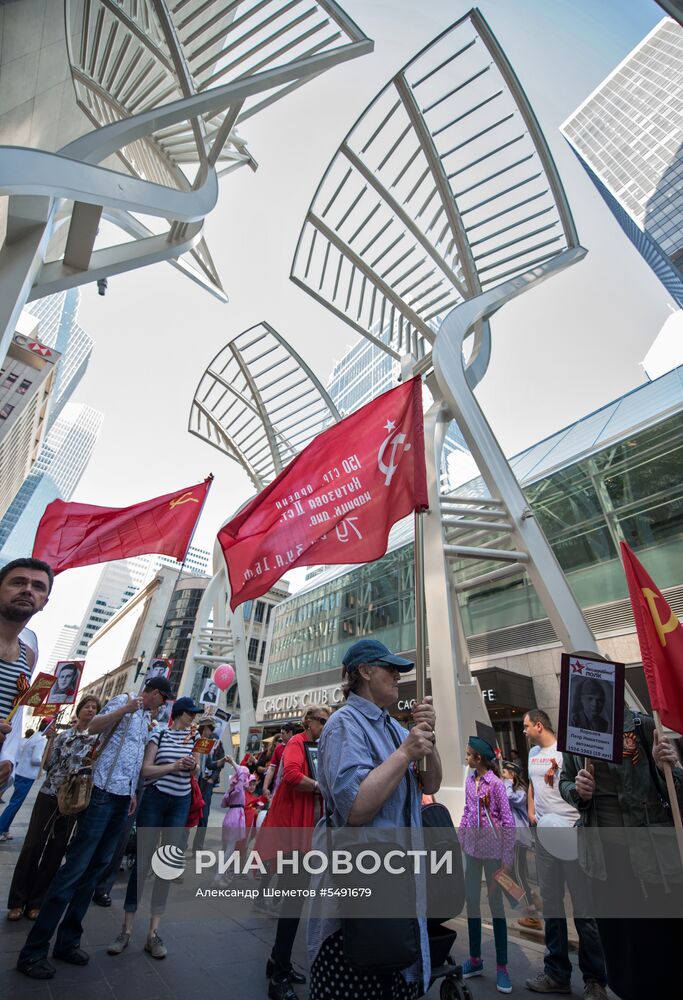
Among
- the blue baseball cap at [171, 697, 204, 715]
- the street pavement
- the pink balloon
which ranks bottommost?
the street pavement

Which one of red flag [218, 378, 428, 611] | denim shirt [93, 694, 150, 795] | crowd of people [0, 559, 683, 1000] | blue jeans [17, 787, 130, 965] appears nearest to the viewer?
crowd of people [0, 559, 683, 1000]

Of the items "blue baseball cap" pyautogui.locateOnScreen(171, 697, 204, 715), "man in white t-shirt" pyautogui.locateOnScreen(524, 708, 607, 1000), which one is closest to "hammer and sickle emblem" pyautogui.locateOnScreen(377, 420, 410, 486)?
"man in white t-shirt" pyautogui.locateOnScreen(524, 708, 607, 1000)

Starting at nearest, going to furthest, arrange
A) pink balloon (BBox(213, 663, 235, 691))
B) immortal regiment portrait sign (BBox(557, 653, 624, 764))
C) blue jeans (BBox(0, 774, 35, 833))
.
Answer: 1. immortal regiment portrait sign (BBox(557, 653, 624, 764))
2. blue jeans (BBox(0, 774, 35, 833))
3. pink balloon (BBox(213, 663, 235, 691))

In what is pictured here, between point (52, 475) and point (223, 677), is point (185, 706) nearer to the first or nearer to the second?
point (223, 677)

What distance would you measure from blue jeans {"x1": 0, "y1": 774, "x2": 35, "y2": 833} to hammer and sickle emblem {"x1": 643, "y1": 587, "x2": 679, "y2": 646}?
8.54m

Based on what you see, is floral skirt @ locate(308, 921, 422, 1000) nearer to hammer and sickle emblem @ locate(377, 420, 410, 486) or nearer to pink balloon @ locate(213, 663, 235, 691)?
hammer and sickle emblem @ locate(377, 420, 410, 486)

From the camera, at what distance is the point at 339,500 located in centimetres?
480

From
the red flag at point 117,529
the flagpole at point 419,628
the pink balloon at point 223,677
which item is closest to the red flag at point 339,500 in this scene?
the flagpole at point 419,628

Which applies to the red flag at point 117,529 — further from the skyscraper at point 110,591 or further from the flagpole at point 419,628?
the skyscraper at point 110,591

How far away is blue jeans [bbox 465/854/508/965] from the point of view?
11.5ft

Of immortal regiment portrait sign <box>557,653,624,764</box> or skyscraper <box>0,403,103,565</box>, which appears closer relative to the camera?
immortal regiment portrait sign <box>557,653,624,764</box>

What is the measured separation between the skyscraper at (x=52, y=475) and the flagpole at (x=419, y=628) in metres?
145

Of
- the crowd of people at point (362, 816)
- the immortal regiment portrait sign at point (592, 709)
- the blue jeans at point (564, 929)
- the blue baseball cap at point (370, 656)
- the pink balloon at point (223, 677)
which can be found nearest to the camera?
the crowd of people at point (362, 816)

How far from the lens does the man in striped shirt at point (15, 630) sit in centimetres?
254
